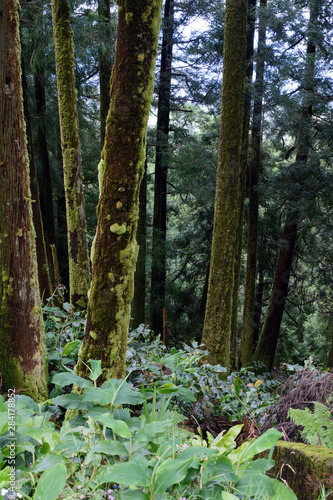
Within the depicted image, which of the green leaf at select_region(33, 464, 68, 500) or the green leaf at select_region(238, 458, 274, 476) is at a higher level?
the green leaf at select_region(33, 464, 68, 500)

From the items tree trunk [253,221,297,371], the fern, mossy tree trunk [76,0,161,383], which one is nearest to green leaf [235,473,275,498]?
the fern

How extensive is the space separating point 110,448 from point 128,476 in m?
0.23

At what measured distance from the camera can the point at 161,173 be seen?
15562 millimetres

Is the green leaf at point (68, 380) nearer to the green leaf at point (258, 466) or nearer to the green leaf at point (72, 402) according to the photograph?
the green leaf at point (72, 402)

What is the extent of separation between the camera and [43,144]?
40.9 ft

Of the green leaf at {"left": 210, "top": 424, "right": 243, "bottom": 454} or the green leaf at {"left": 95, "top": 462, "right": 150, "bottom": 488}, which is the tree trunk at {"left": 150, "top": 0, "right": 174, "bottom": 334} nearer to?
the green leaf at {"left": 210, "top": 424, "right": 243, "bottom": 454}

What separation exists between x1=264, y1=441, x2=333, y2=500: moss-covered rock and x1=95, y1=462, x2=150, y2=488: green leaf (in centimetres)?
62

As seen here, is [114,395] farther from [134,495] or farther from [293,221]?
[293,221]

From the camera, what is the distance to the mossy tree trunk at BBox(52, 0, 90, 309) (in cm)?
491

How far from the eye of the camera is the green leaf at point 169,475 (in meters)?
1.06

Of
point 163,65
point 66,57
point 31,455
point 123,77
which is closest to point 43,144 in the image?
point 163,65

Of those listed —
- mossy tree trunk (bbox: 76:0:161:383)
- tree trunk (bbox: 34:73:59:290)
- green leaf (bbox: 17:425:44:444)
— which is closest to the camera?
green leaf (bbox: 17:425:44:444)

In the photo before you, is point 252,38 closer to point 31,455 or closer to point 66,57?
point 66,57

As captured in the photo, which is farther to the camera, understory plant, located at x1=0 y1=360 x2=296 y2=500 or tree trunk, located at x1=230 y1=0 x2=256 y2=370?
tree trunk, located at x1=230 y1=0 x2=256 y2=370
